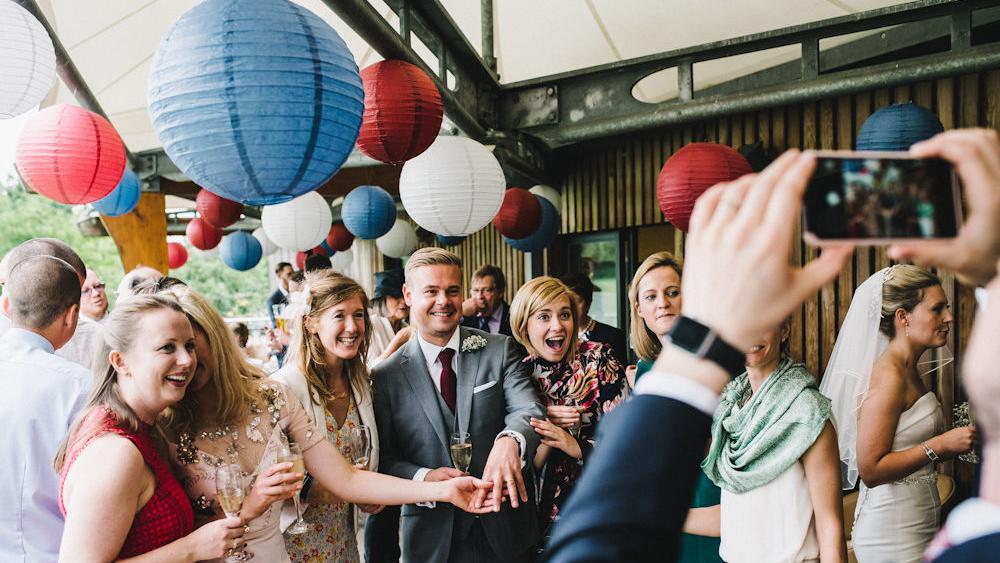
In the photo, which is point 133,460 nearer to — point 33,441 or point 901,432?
point 33,441

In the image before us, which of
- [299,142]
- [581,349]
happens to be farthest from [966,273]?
[581,349]

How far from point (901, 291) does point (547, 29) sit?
124 inches

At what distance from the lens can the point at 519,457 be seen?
2129mm

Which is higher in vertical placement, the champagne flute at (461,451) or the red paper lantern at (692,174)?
the red paper lantern at (692,174)

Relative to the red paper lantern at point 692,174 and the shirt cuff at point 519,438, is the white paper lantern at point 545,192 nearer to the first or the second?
the red paper lantern at point 692,174

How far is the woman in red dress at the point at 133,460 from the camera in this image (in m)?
1.37

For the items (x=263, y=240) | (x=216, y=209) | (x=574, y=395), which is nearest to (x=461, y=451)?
(x=574, y=395)

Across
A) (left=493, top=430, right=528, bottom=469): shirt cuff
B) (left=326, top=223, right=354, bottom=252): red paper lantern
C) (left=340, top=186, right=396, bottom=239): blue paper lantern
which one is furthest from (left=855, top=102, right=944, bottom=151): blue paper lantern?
(left=326, top=223, right=354, bottom=252): red paper lantern

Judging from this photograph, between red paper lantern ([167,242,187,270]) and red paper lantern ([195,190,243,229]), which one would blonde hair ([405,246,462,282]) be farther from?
red paper lantern ([167,242,187,270])

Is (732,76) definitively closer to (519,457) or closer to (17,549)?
(519,457)

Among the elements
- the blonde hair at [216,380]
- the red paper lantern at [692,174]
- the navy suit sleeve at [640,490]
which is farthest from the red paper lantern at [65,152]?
the navy suit sleeve at [640,490]

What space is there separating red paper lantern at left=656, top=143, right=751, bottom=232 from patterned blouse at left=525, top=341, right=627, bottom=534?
3.24 feet

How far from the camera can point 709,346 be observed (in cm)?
48

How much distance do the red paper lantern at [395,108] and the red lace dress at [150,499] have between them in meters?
1.23
